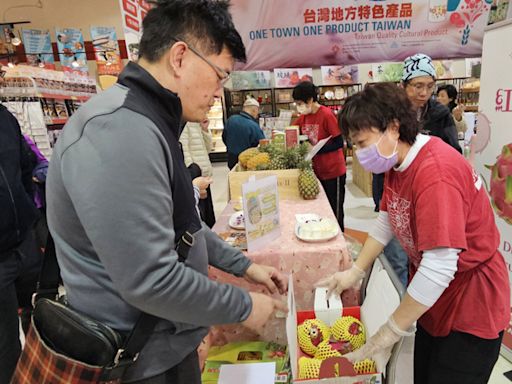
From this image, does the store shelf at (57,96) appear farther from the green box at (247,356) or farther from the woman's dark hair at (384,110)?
the woman's dark hair at (384,110)

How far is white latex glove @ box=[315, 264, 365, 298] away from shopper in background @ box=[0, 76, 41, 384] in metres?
1.46

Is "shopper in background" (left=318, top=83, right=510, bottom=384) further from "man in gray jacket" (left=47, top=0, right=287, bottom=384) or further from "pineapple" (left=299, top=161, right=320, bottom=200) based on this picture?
"pineapple" (left=299, top=161, right=320, bottom=200)

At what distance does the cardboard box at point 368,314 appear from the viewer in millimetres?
1244

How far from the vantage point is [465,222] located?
108cm

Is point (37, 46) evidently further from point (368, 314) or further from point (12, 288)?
point (368, 314)

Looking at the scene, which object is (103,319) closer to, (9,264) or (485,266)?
(9,264)

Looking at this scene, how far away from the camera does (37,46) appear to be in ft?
25.6

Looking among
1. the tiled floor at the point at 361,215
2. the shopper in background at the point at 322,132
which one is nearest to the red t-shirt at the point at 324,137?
the shopper in background at the point at 322,132

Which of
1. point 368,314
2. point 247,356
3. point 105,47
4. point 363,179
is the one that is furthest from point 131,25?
point 105,47

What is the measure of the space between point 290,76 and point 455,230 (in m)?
8.06

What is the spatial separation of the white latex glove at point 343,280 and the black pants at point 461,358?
0.38 metres

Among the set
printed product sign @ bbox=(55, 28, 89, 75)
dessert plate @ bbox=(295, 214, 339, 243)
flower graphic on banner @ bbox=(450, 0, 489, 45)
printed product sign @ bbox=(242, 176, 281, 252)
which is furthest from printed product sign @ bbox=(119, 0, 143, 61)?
flower graphic on banner @ bbox=(450, 0, 489, 45)

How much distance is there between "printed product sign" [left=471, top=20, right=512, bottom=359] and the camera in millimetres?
1882

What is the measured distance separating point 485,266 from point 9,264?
6.41 ft
